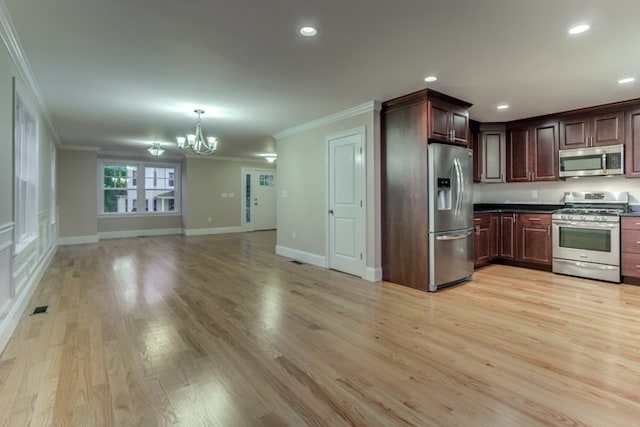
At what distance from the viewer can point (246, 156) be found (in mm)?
9641

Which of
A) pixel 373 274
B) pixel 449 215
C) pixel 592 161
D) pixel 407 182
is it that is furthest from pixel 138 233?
pixel 592 161

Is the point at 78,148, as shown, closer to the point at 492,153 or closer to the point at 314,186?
the point at 314,186

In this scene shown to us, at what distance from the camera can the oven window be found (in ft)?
13.8

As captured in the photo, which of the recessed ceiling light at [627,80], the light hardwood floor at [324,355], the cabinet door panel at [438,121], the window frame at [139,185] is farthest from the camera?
the window frame at [139,185]

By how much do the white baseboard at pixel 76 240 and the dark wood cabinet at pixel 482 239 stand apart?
27.9 ft

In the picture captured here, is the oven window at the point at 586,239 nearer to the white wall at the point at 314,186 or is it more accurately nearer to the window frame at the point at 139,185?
the white wall at the point at 314,186

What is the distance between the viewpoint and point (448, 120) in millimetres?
4023

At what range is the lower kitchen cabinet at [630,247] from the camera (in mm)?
3989

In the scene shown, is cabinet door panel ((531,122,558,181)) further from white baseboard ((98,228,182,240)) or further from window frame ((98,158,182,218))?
white baseboard ((98,228,182,240))

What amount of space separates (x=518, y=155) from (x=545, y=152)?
37cm

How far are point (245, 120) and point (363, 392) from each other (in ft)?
14.5

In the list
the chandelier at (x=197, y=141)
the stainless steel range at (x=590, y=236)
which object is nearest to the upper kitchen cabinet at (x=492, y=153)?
the stainless steel range at (x=590, y=236)

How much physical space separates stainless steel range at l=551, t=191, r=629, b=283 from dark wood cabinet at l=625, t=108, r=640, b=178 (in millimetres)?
447

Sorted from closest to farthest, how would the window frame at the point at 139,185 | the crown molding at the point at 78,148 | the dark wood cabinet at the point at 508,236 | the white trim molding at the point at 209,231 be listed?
the dark wood cabinet at the point at 508,236, the crown molding at the point at 78,148, the window frame at the point at 139,185, the white trim molding at the point at 209,231
